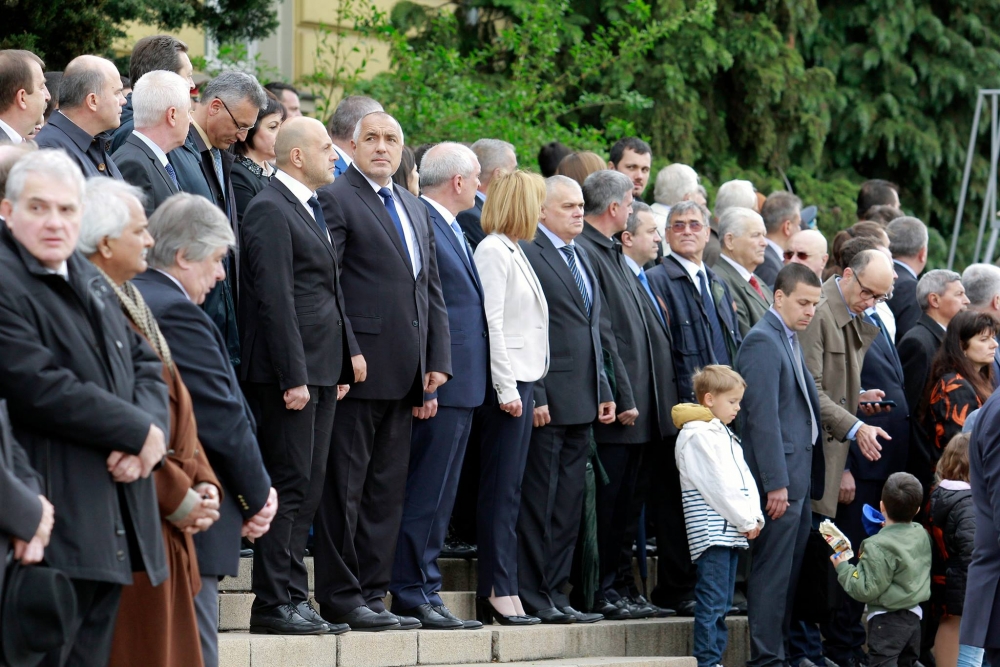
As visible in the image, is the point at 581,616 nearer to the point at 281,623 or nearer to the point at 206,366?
the point at 281,623

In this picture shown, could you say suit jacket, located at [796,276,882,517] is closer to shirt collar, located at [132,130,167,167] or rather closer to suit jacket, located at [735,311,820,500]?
suit jacket, located at [735,311,820,500]

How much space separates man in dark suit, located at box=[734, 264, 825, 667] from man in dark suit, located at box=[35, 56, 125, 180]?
368cm

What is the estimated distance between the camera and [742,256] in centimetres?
962

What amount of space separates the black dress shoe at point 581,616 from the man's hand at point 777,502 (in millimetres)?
1075

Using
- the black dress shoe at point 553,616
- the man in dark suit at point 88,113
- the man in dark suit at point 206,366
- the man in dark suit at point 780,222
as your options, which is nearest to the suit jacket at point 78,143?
the man in dark suit at point 88,113

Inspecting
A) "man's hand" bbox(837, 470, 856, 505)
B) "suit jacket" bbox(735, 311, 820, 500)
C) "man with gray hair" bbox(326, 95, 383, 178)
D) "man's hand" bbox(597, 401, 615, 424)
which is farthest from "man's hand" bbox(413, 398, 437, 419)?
"man's hand" bbox(837, 470, 856, 505)

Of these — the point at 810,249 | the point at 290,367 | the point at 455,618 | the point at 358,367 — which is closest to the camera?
the point at 290,367

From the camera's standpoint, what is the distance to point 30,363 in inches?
164

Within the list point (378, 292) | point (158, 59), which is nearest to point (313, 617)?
point (378, 292)

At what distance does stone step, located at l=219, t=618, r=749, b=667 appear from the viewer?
6.21 meters

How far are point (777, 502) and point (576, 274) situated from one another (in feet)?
5.32

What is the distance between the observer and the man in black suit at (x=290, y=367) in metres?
6.31

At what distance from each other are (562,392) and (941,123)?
908 cm

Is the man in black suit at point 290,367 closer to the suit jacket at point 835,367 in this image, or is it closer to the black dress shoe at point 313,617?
the black dress shoe at point 313,617
